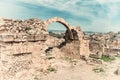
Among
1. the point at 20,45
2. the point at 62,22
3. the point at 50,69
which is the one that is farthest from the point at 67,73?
the point at 62,22

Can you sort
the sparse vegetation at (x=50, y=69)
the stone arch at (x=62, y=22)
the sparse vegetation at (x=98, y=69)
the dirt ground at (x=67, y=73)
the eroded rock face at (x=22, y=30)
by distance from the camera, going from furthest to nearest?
the stone arch at (x=62, y=22) < the sparse vegetation at (x=98, y=69) < the sparse vegetation at (x=50, y=69) < the dirt ground at (x=67, y=73) < the eroded rock face at (x=22, y=30)

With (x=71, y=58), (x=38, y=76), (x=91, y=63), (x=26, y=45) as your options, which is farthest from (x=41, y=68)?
(x=71, y=58)

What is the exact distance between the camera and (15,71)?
11992 millimetres

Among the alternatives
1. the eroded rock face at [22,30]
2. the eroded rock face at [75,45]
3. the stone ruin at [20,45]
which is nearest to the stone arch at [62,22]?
the eroded rock face at [75,45]

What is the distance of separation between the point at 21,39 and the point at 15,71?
1848 mm

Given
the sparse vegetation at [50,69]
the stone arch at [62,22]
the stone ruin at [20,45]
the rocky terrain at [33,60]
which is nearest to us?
the stone ruin at [20,45]

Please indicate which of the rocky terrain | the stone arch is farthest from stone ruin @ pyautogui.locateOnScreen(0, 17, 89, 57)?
the stone arch

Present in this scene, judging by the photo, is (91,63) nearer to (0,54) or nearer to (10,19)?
(10,19)

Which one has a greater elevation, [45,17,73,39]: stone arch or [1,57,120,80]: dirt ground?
[45,17,73,39]: stone arch

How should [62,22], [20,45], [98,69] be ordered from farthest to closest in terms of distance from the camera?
1. [62,22]
2. [98,69]
3. [20,45]

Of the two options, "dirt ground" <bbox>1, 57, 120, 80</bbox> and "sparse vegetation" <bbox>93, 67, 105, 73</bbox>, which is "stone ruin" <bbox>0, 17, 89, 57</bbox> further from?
"sparse vegetation" <bbox>93, 67, 105, 73</bbox>

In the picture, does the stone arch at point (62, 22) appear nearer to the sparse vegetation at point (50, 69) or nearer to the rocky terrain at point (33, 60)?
the rocky terrain at point (33, 60)

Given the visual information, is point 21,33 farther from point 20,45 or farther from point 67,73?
point 67,73

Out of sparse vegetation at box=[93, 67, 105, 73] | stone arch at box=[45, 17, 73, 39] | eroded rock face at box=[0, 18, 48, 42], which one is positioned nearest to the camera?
eroded rock face at box=[0, 18, 48, 42]
